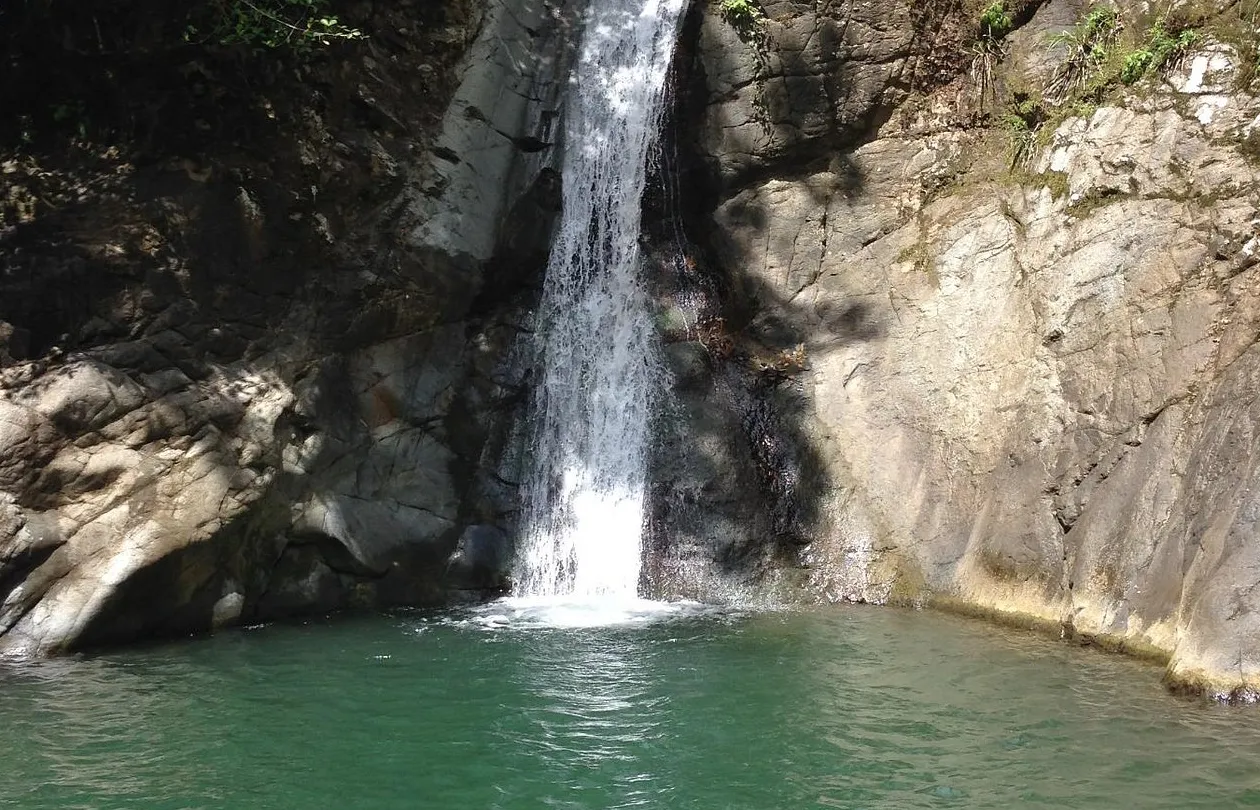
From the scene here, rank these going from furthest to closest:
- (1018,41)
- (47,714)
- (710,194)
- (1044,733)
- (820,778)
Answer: (710,194) < (1018,41) < (47,714) < (1044,733) < (820,778)

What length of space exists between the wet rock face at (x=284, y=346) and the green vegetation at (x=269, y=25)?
14.3 inches

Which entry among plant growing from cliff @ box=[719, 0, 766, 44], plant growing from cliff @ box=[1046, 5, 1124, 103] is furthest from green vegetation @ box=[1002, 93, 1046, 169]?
plant growing from cliff @ box=[719, 0, 766, 44]

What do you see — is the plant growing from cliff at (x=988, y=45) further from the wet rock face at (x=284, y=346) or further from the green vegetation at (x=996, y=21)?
the wet rock face at (x=284, y=346)

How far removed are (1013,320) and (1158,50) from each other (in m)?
3.07

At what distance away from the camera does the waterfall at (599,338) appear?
12000mm

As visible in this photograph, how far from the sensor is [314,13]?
1128cm

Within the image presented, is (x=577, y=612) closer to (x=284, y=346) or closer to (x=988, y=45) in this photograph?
(x=284, y=346)

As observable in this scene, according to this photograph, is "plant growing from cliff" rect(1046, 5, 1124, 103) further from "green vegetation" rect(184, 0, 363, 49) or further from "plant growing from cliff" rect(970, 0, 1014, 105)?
"green vegetation" rect(184, 0, 363, 49)

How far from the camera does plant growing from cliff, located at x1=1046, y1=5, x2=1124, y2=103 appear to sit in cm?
1152

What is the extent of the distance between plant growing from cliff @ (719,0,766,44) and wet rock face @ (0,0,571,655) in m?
2.55

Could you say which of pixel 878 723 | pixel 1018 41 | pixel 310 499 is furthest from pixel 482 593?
pixel 1018 41

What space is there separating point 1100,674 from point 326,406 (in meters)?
7.91

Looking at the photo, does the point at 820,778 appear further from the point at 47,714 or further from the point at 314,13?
the point at 314,13

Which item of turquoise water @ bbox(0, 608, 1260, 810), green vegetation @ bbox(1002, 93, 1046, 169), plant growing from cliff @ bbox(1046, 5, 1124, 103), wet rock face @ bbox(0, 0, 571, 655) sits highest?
plant growing from cliff @ bbox(1046, 5, 1124, 103)
